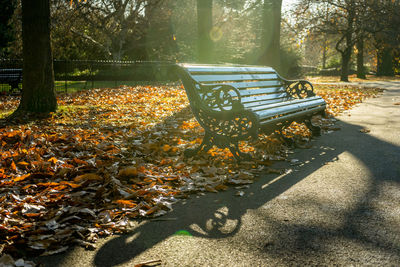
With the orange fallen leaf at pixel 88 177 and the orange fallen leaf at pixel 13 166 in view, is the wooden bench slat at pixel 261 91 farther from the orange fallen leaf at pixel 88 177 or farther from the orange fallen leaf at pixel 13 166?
the orange fallen leaf at pixel 13 166

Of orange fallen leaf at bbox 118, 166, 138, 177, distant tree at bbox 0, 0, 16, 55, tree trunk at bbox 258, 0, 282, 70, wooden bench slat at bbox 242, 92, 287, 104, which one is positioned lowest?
Answer: orange fallen leaf at bbox 118, 166, 138, 177

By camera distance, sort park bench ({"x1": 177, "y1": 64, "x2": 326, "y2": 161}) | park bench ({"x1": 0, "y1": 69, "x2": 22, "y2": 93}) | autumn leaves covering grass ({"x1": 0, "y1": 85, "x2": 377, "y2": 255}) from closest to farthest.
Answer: autumn leaves covering grass ({"x1": 0, "y1": 85, "x2": 377, "y2": 255}) → park bench ({"x1": 177, "y1": 64, "x2": 326, "y2": 161}) → park bench ({"x1": 0, "y1": 69, "x2": 22, "y2": 93})

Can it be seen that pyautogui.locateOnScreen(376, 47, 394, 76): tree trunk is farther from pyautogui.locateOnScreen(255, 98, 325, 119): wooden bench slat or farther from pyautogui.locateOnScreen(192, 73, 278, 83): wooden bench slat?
pyautogui.locateOnScreen(255, 98, 325, 119): wooden bench slat

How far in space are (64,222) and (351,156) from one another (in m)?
3.71

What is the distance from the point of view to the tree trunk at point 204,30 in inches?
404

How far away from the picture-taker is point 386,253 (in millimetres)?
2318

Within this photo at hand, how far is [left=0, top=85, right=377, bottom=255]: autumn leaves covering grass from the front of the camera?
266cm

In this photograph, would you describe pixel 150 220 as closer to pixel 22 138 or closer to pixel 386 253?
pixel 386 253

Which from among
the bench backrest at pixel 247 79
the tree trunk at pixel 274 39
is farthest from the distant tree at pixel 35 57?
the tree trunk at pixel 274 39

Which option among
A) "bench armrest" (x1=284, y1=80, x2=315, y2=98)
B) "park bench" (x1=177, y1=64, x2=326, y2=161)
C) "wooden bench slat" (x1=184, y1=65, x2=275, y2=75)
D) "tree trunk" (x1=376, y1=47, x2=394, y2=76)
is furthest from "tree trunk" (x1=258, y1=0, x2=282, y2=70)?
"tree trunk" (x1=376, y1=47, x2=394, y2=76)

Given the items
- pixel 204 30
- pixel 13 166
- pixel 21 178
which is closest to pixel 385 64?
pixel 204 30

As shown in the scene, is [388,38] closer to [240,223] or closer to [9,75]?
[9,75]

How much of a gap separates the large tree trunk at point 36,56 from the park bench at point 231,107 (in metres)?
3.49

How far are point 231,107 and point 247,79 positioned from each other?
111cm
